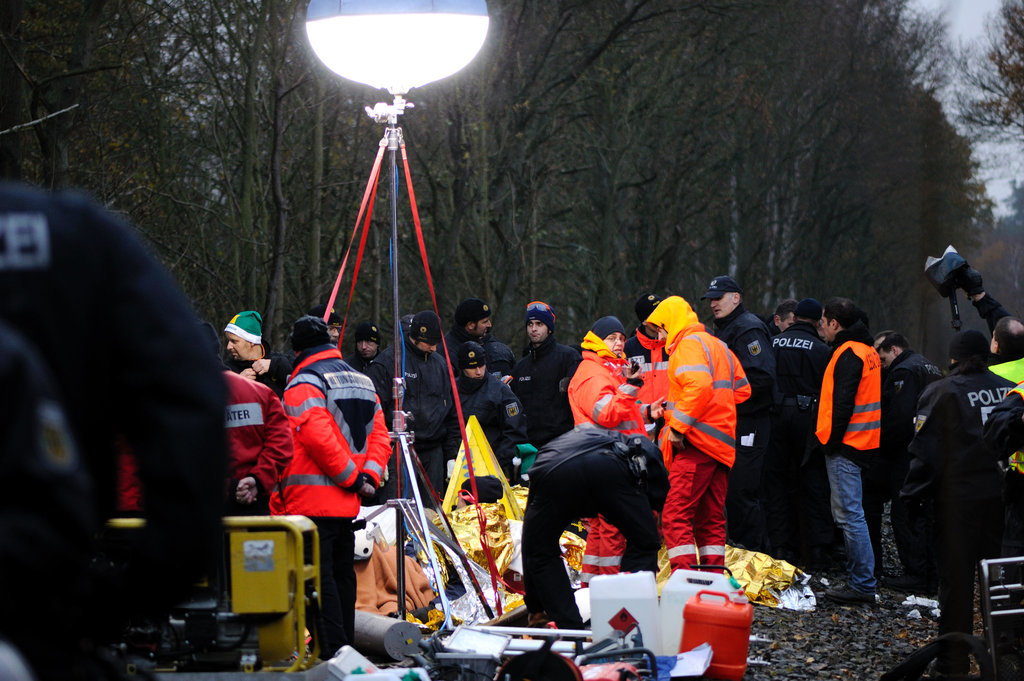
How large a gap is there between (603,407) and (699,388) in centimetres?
97

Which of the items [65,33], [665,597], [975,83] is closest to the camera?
[665,597]

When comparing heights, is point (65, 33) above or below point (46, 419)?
above

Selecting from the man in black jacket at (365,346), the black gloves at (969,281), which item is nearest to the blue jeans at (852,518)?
the black gloves at (969,281)

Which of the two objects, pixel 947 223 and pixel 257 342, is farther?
pixel 947 223

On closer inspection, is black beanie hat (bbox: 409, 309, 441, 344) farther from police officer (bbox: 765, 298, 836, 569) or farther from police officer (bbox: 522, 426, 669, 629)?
police officer (bbox: 765, 298, 836, 569)

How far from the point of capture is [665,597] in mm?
6906

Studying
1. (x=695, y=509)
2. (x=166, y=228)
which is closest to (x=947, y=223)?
(x=166, y=228)

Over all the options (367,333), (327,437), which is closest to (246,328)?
(327,437)

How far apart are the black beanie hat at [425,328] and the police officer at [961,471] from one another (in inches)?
160

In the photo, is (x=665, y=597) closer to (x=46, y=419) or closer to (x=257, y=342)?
(x=257, y=342)

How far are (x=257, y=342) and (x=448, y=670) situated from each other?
2.51m

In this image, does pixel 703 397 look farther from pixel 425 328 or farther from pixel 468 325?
pixel 468 325

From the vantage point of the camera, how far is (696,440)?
29.0 feet

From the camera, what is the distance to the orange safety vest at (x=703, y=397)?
885 cm
